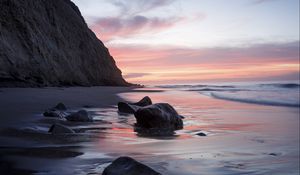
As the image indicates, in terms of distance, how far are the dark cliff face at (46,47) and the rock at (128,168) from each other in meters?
18.2

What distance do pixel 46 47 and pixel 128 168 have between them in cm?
2690

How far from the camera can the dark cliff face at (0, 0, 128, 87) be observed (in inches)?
869

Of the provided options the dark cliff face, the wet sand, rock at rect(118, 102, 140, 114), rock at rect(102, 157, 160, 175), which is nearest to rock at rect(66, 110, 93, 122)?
the wet sand

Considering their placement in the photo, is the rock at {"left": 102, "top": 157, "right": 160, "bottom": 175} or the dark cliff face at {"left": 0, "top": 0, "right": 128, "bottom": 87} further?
the dark cliff face at {"left": 0, "top": 0, "right": 128, "bottom": 87}

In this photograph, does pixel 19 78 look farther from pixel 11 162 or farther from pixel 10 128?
pixel 11 162

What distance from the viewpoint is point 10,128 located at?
6.01 metres

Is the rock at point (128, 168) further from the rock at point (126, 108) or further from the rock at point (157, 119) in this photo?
the rock at point (126, 108)

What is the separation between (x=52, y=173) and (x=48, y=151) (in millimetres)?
1053

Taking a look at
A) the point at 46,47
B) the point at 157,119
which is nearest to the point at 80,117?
the point at 157,119

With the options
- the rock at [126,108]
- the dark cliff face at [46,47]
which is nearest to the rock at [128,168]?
the rock at [126,108]

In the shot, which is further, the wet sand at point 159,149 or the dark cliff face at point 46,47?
the dark cliff face at point 46,47

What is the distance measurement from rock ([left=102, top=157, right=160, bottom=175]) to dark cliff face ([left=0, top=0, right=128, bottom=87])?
18.2 m

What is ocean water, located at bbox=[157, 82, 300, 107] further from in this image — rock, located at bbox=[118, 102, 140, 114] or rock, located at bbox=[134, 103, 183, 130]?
rock, located at bbox=[134, 103, 183, 130]

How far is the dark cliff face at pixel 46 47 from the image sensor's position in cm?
2208
